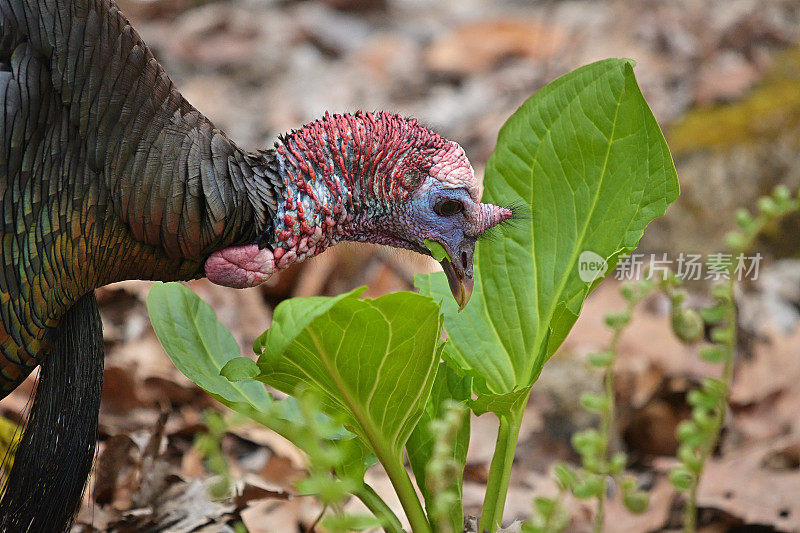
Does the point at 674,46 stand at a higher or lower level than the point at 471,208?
higher

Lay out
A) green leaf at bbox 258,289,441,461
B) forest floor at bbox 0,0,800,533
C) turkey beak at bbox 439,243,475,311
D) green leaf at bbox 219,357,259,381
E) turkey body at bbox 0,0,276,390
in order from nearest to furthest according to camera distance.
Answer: green leaf at bbox 258,289,441,461, green leaf at bbox 219,357,259,381, turkey body at bbox 0,0,276,390, turkey beak at bbox 439,243,475,311, forest floor at bbox 0,0,800,533

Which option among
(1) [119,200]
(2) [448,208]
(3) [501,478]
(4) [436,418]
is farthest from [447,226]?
(1) [119,200]

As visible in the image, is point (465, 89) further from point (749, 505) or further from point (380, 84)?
point (749, 505)

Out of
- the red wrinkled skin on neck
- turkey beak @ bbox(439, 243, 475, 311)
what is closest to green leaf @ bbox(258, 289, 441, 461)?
turkey beak @ bbox(439, 243, 475, 311)

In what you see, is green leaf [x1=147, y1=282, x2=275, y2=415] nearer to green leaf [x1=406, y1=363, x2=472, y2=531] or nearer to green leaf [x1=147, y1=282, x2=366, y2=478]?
green leaf [x1=147, y1=282, x2=366, y2=478]

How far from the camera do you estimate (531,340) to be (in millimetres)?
2172

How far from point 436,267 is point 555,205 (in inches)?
71.9

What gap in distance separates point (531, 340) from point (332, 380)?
1.86 feet

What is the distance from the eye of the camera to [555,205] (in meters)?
2.21

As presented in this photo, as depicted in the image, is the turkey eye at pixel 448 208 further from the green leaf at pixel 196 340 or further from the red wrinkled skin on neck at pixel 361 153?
the green leaf at pixel 196 340

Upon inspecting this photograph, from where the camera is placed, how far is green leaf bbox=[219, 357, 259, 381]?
5.78 ft

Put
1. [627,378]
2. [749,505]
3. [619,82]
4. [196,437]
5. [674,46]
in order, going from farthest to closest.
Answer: [674,46]
[627,378]
[196,437]
[749,505]
[619,82]

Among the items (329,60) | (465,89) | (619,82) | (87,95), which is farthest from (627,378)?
(329,60)

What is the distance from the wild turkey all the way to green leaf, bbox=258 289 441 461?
0.38 metres
